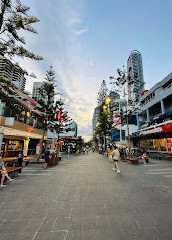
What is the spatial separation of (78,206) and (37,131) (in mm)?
25997

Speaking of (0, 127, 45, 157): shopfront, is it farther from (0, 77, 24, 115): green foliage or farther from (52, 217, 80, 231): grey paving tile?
(52, 217, 80, 231): grey paving tile

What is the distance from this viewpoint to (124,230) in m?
2.40

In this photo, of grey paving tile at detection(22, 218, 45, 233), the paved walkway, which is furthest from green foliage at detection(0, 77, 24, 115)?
grey paving tile at detection(22, 218, 45, 233)

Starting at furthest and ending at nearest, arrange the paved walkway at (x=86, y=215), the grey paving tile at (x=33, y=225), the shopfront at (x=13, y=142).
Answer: the shopfront at (x=13, y=142) → the grey paving tile at (x=33, y=225) → the paved walkway at (x=86, y=215)

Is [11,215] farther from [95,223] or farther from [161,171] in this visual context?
[161,171]

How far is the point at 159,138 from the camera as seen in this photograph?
2172 centimetres

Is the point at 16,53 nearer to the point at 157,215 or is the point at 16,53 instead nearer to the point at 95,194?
the point at 95,194

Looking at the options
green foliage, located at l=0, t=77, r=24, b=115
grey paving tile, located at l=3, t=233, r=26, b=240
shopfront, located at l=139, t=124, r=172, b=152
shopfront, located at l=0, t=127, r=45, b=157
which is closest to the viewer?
grey paving tile, located at l=3, t=233, r=26, b=240

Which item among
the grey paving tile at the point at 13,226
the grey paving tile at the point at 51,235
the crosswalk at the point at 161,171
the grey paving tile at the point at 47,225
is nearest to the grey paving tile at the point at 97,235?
the grey paving tile at the point at 51,235

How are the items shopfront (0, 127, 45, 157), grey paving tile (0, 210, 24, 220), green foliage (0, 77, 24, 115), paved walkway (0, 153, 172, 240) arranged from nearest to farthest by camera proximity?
paved walkway (0, 153, 172, 240) < grey paving tile (0, 210, 24, 220) < green foliage (0, 77, 24, 115) < shopfront (0, 127, 45, 157)

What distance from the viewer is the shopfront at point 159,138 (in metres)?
16.7

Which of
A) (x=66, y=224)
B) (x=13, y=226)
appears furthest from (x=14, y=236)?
(x=66, y=224)

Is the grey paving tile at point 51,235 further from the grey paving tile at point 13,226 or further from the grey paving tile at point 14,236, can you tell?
the grey paving tile at point 13,226

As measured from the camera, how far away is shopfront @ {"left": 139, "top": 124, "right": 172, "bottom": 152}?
658 inches
